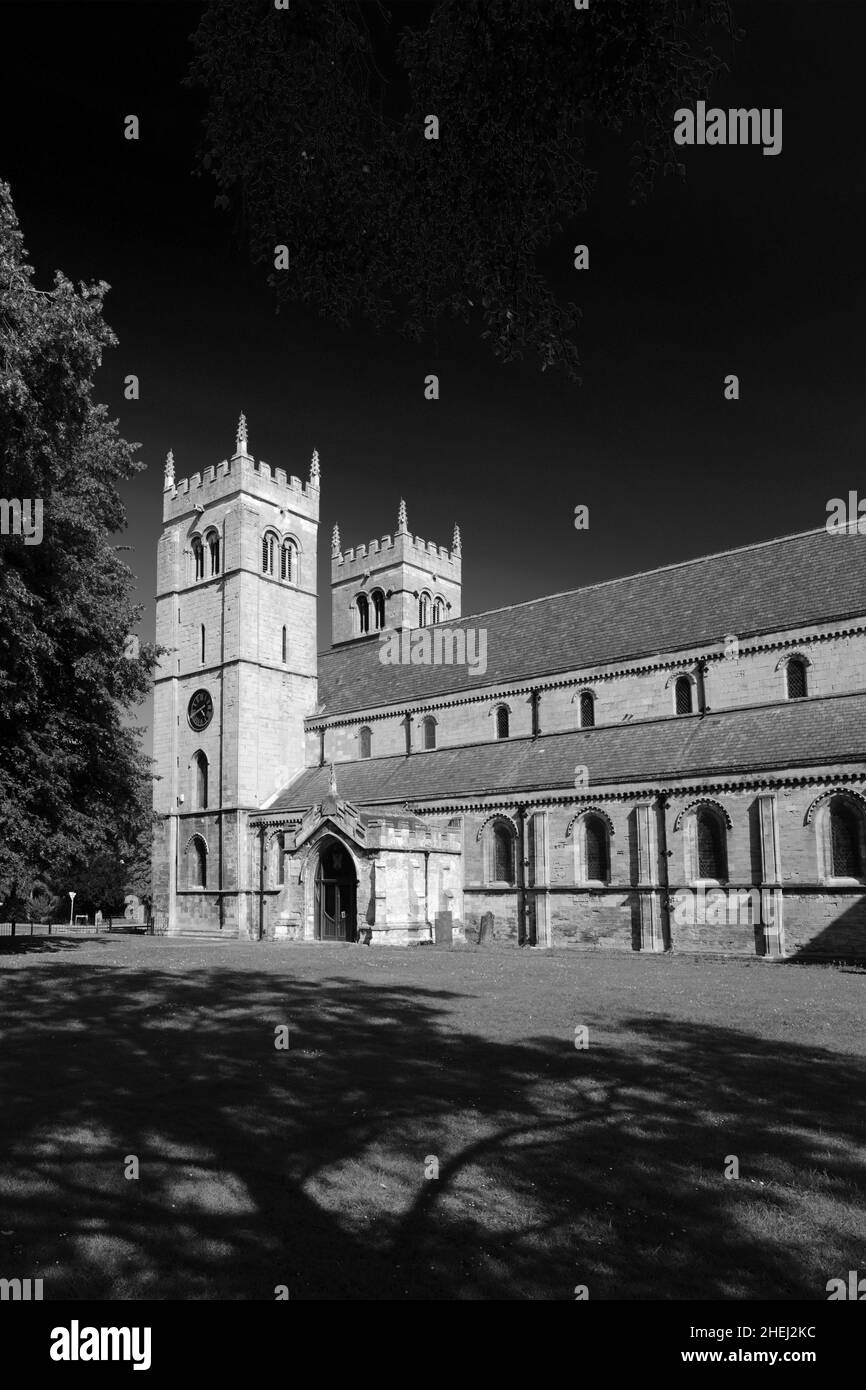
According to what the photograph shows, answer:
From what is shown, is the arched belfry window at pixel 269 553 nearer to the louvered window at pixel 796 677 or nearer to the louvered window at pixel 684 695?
the louvered window at pixel 684 695

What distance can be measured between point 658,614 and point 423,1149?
109 feet

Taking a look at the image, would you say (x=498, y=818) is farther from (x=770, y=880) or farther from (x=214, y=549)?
(x=214, y=549)

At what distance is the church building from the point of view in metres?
29.4

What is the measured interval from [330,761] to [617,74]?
42.4 meters

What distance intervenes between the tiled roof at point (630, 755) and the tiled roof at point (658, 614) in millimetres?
3006

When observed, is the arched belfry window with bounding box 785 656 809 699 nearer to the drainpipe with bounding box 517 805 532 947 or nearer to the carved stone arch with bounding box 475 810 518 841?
the drainpipe with bounding box 517 805 532 947

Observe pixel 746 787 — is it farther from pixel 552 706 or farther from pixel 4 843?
pixel 4 843

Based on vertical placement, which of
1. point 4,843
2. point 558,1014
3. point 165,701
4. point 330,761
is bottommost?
point 558,1014

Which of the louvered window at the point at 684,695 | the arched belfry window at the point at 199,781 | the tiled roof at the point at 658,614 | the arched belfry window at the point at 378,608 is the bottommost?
the arched belfry window at the point at 199,781

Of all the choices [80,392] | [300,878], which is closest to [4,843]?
[80,392]

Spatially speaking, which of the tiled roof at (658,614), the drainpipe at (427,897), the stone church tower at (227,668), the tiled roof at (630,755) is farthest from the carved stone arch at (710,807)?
the stone church tower at (227,668)

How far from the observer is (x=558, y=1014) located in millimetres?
14273

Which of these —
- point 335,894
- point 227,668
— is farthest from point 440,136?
point 227,668

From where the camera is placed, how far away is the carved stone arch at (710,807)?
97.6 ft
